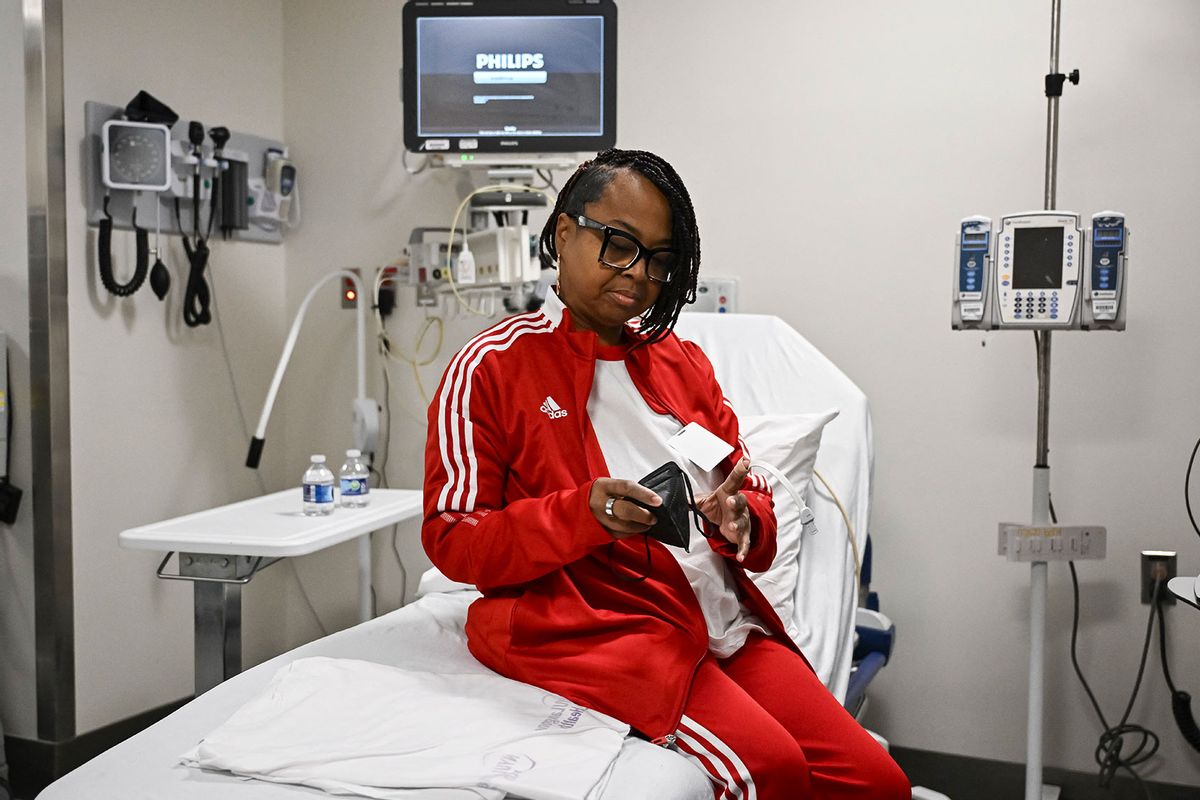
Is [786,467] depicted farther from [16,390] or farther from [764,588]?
[16,390]

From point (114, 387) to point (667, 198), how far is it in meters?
1.90

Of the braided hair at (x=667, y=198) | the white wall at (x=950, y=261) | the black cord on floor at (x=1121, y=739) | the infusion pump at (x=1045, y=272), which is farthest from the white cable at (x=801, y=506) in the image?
the black cord on floor at (x=1121, y=739)

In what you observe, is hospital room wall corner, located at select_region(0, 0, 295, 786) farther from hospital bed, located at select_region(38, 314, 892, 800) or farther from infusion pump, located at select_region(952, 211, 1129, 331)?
infusion pump, located at select_region(952, 211, 1129, 331)

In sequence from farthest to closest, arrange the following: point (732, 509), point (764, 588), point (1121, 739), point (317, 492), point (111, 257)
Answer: point (111, 257) → point (1121, 739) → point (317, 492) → point (764, 588) → point (732, 509)

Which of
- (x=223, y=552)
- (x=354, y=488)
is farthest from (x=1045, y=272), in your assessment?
(x=223, y=552)

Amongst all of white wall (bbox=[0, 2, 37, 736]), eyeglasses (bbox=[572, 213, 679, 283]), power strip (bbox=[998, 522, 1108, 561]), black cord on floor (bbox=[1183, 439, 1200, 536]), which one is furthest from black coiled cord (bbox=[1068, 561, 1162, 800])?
white wall (bbox=[0, 2, 37, 736])

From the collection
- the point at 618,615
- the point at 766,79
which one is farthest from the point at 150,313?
the point at 618,615

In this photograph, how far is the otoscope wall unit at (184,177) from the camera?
272 centimetres

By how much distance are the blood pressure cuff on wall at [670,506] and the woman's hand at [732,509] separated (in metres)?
0.12

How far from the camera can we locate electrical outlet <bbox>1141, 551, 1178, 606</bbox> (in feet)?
8.15

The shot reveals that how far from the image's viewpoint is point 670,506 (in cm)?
133

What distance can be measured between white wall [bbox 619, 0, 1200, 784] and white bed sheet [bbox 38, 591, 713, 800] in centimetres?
145

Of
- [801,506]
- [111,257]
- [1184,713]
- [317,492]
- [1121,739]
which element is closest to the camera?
[801,506]

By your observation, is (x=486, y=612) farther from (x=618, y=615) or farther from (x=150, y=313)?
(x=150, y=313)
